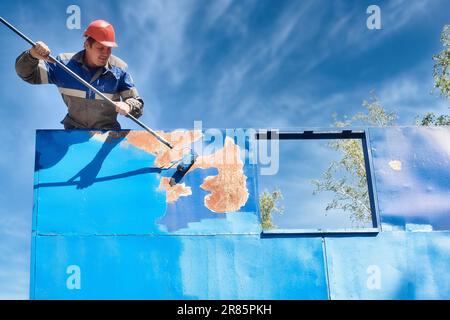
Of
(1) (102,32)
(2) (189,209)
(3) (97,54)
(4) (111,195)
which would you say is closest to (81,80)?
(3) (97,54)

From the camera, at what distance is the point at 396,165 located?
5574 mm

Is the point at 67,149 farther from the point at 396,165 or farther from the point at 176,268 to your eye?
the point at 396,165

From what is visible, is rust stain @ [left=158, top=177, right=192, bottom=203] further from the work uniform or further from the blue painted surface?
the work uniform

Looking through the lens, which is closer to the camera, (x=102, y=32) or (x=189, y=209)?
(x=189, y=209)

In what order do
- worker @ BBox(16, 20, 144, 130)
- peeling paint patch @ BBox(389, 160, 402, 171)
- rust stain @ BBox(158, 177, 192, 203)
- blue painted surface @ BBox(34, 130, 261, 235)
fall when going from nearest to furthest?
blue painted surface @ BBox(34, 130, 261, 235), rust stain @ BBox(158, 177, 192, 203), peeling paint patch @ BBox(389, 160, 402, 171), worker @ BBox(16, 20, 144, 130)

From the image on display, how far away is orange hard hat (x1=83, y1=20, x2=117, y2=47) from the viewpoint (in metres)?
5.92

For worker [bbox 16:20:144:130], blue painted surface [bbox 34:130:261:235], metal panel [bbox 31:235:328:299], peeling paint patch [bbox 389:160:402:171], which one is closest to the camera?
metal panel [bbox 31:235:328:299]

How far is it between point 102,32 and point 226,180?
235 centimetres

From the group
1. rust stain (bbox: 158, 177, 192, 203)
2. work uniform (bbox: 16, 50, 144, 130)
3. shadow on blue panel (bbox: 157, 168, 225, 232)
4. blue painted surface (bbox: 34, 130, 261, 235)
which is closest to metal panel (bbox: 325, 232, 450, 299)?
blue painted surface (bbox: 34, 130, 261, 235)

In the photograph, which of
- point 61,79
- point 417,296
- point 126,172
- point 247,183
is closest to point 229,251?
point 247,183

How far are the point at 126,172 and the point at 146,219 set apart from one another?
58cm

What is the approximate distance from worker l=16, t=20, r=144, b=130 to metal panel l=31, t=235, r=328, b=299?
5.10 ft

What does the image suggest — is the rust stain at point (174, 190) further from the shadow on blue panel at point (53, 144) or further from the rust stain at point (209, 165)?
the shadow on blue panel at point (53, 144)

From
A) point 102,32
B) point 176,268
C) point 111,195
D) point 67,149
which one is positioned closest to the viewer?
point 176,268
